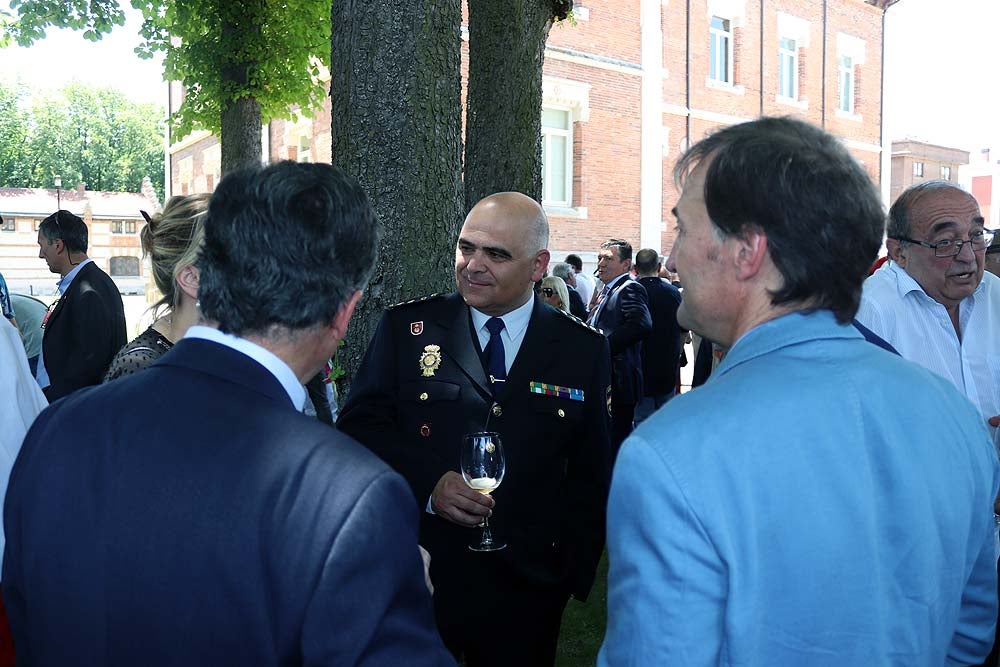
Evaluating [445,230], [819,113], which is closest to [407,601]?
[445,230]

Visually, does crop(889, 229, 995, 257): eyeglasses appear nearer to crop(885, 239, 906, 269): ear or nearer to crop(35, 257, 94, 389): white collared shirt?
→ crop(885, 239, 906, 269): ear

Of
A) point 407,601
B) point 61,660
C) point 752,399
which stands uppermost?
point 752,399

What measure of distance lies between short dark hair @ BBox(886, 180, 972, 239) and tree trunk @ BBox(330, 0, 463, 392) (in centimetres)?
198

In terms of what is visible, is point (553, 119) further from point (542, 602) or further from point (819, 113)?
point (542, 602)

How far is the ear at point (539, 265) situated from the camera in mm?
3254

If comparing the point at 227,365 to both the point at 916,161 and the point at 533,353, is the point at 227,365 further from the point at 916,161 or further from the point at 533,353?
the point at 916,161

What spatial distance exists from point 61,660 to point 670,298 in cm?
722

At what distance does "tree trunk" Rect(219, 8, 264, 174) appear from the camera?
32.1ft

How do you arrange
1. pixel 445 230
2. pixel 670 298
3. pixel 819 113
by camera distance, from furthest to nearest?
pixel 819 113, pixel 670 298, pixel 445 230

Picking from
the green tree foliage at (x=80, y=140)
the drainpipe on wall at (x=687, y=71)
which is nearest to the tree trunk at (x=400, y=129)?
the drainpipe on wall at (x=687, y=71)

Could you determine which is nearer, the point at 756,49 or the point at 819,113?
the point at 756,49

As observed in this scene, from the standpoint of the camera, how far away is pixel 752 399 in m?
1.48

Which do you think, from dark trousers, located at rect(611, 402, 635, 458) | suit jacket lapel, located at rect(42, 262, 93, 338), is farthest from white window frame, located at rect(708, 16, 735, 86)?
suit jacket lapel, located at rect(42, 262, 93, 338)

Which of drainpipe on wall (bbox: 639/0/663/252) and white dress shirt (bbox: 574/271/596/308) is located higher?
drainpipe on wall (bbox: 639/0/663/252)
